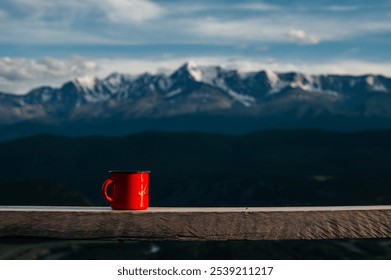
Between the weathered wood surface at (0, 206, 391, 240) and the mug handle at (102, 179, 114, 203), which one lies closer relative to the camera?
the weathered wood surface at (0, 206, 391, 240)

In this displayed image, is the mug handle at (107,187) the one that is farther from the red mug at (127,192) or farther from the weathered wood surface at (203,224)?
the weathered wood surface at (203,224)

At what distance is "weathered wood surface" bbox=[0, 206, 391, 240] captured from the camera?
15.9ft

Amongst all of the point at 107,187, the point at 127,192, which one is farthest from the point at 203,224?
the point at 107,187

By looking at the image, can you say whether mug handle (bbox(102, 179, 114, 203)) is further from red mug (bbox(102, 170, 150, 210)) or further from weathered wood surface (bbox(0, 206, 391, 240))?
weathered wood surface (bbox(0, 206, 391, 240))

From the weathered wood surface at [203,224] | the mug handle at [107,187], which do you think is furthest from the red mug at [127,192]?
the weathered wood surface at [203,224]

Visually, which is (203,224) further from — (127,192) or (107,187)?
(107,187)

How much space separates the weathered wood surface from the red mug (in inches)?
4.6

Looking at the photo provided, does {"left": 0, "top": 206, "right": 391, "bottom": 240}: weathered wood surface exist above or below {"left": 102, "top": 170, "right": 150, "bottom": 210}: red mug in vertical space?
below

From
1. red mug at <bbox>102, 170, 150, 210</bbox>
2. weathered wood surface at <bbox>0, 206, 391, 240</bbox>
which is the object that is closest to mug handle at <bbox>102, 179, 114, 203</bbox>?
red mug at <bbox>102, 170, 150, 210</bbox>

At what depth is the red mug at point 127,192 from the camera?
4984 millimetres

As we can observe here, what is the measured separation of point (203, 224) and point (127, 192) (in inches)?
23.7

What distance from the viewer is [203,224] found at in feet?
16.0
